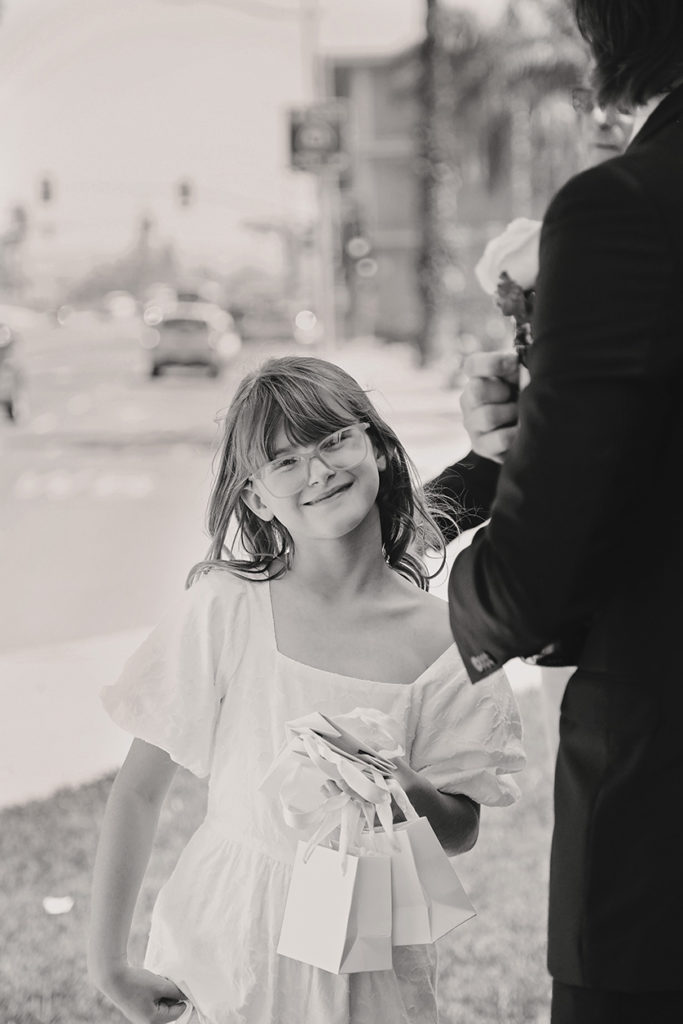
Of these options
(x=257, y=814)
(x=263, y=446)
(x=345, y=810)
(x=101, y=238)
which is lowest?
(x=101, y=238)

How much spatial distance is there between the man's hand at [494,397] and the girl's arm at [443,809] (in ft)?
1.45

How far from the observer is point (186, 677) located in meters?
2.15

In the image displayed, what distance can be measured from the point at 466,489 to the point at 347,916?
876mm

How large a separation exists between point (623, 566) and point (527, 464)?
154mm

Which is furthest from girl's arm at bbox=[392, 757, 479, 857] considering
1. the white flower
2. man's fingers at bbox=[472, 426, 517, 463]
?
the white flower

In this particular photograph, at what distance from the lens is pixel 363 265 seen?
148 ft

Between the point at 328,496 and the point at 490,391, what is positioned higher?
the point at 490,391

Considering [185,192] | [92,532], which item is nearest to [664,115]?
[92,532]

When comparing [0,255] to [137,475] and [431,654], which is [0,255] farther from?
[431,654]

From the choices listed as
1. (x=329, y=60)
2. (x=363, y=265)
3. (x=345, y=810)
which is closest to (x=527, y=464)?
(x=345, y=810)

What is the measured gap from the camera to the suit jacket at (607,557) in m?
1.43

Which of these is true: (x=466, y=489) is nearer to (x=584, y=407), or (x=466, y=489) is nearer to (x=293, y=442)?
(x=293, y=442)

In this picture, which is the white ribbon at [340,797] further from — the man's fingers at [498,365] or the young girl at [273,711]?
the man's fingers at [498,365]

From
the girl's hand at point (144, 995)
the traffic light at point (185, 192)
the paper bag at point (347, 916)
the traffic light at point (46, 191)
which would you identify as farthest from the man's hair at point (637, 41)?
the traffic light at point (185, 192)
